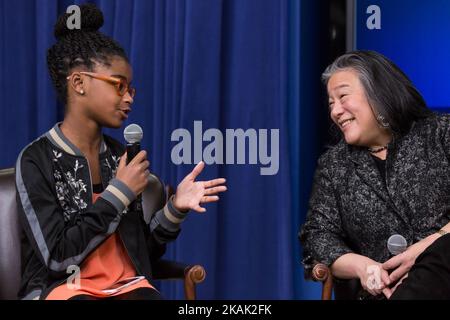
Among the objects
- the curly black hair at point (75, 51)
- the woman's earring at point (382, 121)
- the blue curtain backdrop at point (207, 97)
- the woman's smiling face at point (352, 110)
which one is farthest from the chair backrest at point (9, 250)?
the woman's earring at point (382, 121)

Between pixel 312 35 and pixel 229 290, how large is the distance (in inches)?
40.0

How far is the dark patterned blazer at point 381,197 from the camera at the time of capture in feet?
6.82

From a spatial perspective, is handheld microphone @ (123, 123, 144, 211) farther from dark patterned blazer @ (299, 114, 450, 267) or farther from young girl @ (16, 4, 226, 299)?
dark patterned blazer @ (299, 114, 450, 267)

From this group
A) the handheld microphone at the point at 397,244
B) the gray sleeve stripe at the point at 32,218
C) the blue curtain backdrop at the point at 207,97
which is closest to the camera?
the gray sleeve stripe at the point at 32,218

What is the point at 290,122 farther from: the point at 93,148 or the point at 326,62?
the point at 93,148

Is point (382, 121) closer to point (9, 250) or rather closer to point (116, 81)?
point (116, 81)

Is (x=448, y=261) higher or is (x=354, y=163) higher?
(x=354, y=163)

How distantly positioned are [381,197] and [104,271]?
0.79 metres

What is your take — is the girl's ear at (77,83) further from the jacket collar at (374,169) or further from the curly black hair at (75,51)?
the jacket collar at (374,169)

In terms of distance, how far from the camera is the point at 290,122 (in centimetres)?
284

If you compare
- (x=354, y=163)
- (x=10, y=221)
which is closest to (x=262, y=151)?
(x=354, y=163)

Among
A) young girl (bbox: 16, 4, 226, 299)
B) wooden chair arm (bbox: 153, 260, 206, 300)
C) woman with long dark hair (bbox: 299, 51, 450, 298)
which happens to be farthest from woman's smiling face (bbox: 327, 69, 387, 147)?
wooden chair arm (bbox: 153, 260, 206, 300)

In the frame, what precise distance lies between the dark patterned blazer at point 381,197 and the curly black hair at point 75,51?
0.72 meters

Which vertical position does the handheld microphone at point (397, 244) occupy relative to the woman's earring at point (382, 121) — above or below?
below
